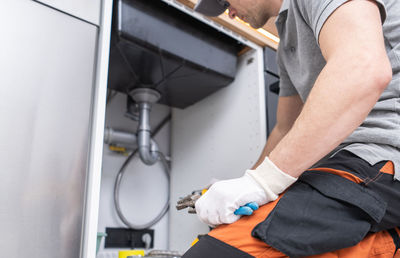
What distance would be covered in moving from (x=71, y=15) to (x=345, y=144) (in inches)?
30.4

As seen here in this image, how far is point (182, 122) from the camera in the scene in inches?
65.6

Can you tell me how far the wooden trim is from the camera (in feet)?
4.07

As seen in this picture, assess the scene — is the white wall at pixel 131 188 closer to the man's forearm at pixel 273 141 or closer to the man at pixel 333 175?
the man's forearm at pixel 273 141

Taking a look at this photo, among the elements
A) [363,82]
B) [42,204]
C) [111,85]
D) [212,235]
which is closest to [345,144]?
[363,82]

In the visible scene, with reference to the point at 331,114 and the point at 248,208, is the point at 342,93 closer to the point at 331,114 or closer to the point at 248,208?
the point at 331,114

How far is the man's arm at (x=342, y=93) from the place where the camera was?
0.51 m

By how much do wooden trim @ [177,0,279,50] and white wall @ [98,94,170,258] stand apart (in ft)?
2.18

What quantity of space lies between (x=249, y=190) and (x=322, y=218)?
0.38 feet

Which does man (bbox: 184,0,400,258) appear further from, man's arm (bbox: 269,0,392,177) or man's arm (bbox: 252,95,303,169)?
man's arm (bbox: 252,95,303,169)

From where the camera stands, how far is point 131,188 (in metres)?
1.57

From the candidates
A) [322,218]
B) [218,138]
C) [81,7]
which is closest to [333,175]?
[322,218]

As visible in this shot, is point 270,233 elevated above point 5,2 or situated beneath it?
situated beneath

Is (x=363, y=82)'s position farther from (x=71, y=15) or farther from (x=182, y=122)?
(x=182, y=122)

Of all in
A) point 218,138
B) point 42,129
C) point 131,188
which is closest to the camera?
point 42,129
